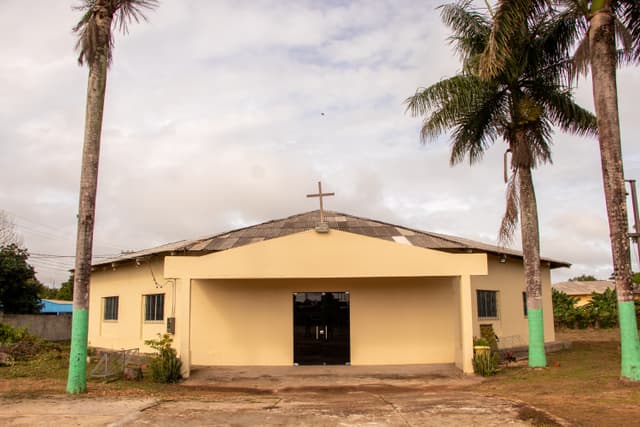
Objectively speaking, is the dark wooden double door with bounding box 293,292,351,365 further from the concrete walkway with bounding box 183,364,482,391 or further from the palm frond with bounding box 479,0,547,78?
the palm frond with bounding box 479,0,547,78

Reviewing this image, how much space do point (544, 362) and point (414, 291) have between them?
3983mm

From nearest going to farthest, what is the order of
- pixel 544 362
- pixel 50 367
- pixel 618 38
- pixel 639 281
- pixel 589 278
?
pixel 618 38 → pixel 544 362 → pixel 50 367 → pixel 639 281 → pixel 589 278

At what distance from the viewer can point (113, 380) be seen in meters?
14.2

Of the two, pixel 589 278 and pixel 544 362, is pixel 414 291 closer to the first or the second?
pixel 544 362

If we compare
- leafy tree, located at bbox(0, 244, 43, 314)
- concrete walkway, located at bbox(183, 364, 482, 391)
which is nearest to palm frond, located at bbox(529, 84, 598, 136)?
concrete walkway, located at bbox(183, 364, 482, 391)

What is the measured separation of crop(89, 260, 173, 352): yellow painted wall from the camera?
1825 cm

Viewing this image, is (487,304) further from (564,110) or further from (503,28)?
(503,28)

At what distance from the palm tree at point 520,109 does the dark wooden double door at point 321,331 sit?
5.13 m

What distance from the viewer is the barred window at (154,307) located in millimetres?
18164

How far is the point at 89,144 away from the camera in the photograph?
1317 centimetres

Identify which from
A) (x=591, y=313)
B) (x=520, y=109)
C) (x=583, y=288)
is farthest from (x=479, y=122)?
(x=583, y=288)

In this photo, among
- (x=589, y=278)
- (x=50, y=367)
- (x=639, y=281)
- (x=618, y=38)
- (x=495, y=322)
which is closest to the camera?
(x=618, y=38)

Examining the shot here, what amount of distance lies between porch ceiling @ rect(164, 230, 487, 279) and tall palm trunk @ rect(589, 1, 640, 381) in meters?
3.24

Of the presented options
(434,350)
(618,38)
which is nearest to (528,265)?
(434,350)
